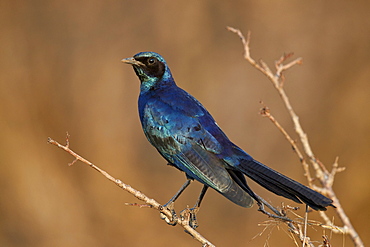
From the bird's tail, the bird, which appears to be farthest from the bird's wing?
the bird's tail

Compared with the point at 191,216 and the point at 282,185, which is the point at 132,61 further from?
the point at 282,185

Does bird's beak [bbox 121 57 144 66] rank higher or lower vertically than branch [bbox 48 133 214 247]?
higher

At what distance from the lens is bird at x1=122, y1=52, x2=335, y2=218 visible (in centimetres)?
345

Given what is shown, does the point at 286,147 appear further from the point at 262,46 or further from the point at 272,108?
the point at 262,46

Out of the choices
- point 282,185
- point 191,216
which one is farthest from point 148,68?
point 282,185

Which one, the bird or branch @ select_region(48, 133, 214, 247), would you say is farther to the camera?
the bird

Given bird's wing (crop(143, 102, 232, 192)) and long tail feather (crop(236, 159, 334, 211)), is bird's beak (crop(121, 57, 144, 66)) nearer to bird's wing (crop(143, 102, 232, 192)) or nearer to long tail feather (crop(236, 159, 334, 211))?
bird's wing (crop(143, 102, 232, 192))

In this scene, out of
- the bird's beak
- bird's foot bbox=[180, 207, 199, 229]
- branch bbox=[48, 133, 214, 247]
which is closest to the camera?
branch bbox=[48, 133, 214, 247]

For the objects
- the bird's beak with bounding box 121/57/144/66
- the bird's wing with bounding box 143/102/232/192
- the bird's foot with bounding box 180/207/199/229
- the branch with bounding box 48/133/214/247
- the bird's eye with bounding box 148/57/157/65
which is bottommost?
the branch with bounding box 48/133/214/247

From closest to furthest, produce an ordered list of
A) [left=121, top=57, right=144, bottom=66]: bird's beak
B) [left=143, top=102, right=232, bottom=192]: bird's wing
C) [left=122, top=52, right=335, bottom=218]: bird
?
[left=122, top=52, right=335, bottom=218]: bird, [left=143, top=102, right=232, bottom=192]: bird's wing, [left=121, top=57, right=144, bottom=66]: bird's beak

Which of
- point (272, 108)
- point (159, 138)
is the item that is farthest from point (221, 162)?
point (272, 108)

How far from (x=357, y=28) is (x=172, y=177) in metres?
2.88

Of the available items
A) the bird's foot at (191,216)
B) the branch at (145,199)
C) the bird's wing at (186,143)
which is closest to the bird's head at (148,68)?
the bird's wing at (186,143)

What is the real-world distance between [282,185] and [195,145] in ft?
2.52
